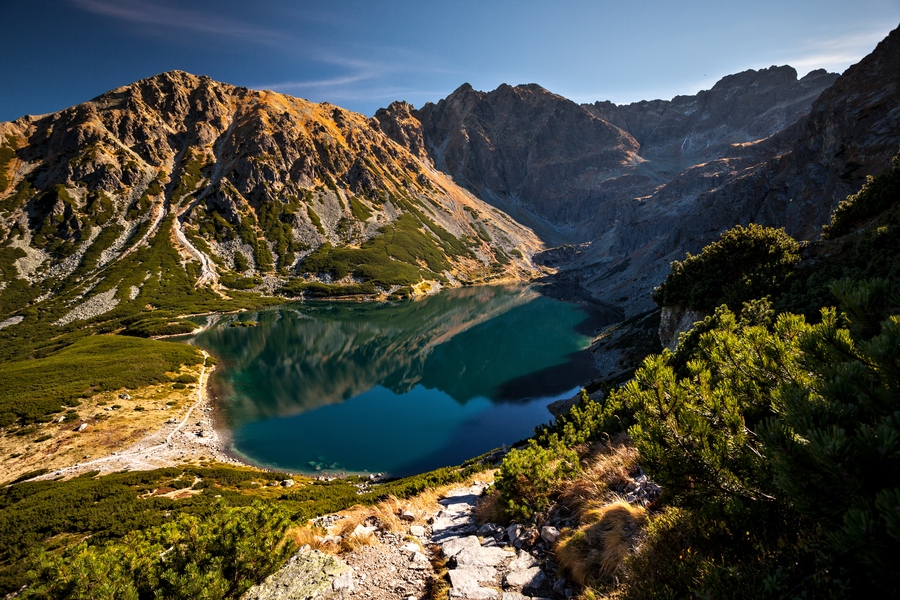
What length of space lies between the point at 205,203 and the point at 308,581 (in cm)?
17365

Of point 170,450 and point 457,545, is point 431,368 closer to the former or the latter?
point 170,450

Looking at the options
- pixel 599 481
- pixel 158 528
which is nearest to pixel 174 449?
pixel 158 528

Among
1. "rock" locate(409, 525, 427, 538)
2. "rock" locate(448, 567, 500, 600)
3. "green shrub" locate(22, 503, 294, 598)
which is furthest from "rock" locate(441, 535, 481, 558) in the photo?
"green shrub" locate(22, 503, 294, 598)

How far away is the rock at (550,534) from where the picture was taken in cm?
778

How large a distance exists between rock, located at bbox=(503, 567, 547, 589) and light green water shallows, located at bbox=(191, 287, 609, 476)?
2785cm

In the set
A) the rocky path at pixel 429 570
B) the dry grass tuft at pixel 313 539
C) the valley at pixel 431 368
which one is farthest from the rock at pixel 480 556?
the dry grass tuft at pixel 313 539

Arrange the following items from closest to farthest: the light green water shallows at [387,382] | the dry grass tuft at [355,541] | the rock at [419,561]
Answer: the rock at [419,561], the dry grass tuft at [355,541], the light green water shallows at [387,382]

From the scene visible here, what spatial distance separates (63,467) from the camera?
2942cm

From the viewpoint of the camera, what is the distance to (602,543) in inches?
257

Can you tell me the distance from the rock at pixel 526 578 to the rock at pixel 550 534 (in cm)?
78

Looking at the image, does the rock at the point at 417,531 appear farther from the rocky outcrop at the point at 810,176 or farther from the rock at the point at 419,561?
the rocky outcrop at the point at 810,176

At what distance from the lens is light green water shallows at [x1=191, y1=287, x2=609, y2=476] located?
36.9 metres

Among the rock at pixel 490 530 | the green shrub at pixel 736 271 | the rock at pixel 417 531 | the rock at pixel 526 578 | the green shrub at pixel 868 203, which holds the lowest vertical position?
the rock at pixel 417 531

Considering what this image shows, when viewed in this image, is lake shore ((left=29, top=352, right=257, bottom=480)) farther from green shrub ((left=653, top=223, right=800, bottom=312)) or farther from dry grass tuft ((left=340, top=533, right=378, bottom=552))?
green shrub ((left=653, top=223, right=800, bottom=312))
